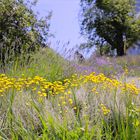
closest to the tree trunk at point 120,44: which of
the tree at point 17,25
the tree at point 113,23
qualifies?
the tree at point 113,23

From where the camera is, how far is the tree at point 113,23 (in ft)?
94.1

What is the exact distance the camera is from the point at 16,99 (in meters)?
3.94

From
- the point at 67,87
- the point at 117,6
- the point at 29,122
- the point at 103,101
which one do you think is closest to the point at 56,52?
the point at 67,87

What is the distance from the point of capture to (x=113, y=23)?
94.5 feet

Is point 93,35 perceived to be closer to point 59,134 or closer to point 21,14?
point 21,14

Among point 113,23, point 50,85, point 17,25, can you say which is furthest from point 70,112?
point 113,23

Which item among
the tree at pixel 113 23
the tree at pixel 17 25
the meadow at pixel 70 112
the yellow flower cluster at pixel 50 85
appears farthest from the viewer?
the tree at pixel 113 23

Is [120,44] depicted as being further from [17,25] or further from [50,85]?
[50,85]

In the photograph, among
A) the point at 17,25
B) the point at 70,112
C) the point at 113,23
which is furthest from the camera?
the point at 113,23

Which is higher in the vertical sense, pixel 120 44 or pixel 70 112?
pixel 120 44

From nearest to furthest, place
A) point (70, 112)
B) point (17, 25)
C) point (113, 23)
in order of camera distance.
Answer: point (70, 112) < point (17, 25) < point (113, 23)

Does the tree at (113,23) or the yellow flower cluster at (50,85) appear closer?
the yellow flower cluster at (50,85)

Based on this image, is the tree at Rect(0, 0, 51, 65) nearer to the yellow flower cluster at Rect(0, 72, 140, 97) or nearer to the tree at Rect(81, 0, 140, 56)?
the yellow flower cluster at Rect(0, 72, 140, 97)

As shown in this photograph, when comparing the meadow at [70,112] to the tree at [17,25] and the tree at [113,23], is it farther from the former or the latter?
the tree at [113,23]
